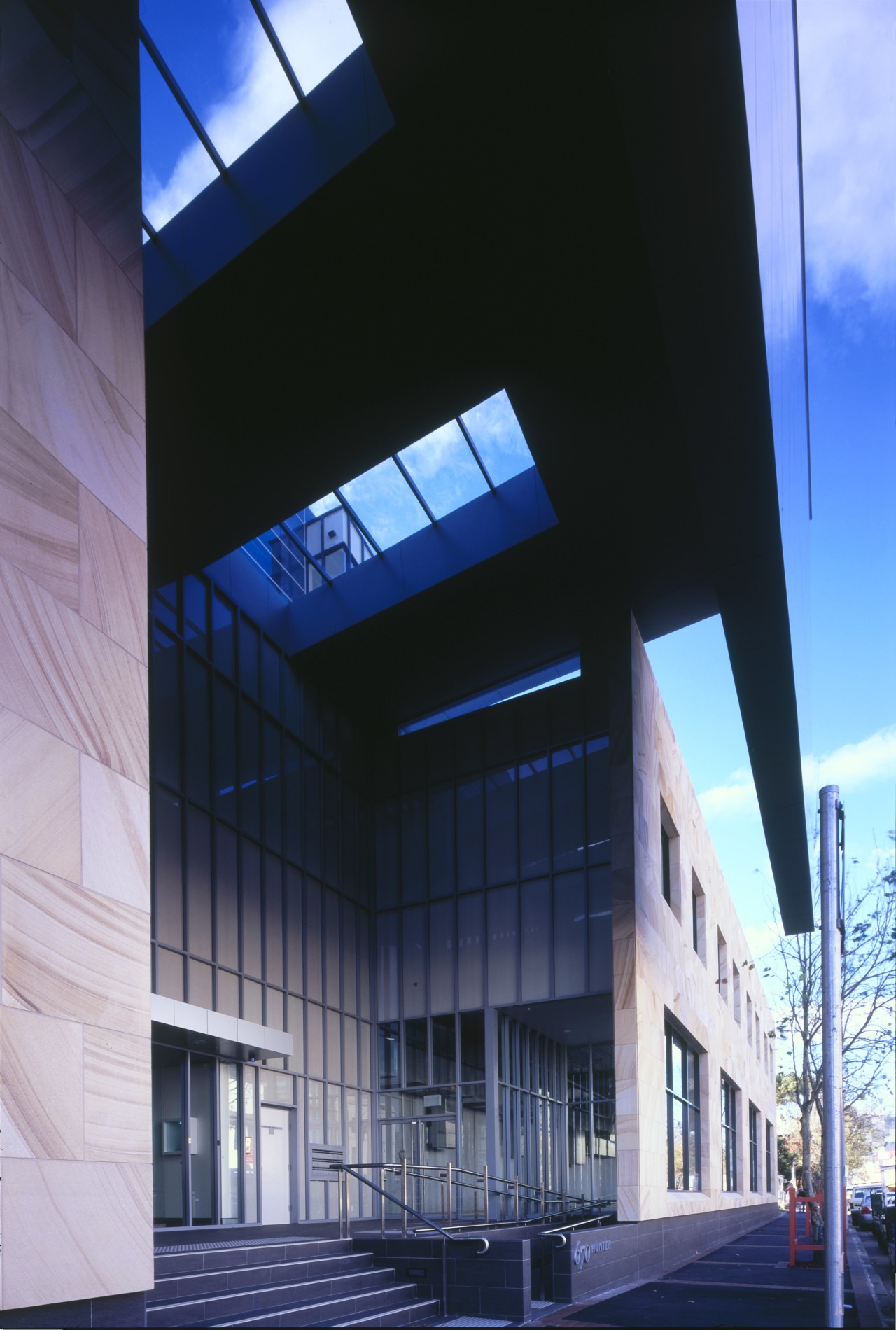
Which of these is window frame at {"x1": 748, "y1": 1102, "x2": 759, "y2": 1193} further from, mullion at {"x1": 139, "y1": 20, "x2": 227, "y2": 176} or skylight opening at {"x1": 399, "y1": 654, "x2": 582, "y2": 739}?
mullion at {"x1": 139, "y1": 20, "x2": 227, "y2": 176}

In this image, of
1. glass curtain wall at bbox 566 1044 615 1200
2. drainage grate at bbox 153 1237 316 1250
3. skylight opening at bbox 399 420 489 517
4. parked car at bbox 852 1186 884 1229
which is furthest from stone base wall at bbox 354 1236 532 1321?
parked car at bbox 852 1186 884 1229

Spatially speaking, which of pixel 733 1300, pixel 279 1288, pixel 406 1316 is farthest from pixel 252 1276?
pixel 733 1300

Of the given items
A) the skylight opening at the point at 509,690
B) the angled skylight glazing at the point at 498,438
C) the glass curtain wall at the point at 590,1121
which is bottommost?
the glass curtain wall at the point at 590,1121

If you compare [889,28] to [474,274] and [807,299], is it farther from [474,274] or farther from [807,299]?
[807,299]

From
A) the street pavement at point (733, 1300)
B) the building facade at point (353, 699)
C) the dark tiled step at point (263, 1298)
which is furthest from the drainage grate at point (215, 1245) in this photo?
the street pavement at point (733, 1300)

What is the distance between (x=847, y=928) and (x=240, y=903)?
1691 cm

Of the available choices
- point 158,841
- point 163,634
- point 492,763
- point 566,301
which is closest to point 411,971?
point 492,763

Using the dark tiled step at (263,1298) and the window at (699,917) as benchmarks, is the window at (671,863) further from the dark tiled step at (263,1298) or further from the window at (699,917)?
the dark tiled step at (263,1298)

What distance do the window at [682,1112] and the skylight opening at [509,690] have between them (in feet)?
26.2

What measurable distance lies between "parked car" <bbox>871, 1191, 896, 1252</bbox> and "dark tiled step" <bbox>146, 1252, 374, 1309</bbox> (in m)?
10.8

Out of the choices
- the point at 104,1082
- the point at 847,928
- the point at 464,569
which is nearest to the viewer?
the point at 104,1082

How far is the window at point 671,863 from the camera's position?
25.0 metres

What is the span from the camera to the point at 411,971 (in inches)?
973

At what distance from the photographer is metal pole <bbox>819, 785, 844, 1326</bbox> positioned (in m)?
7.10
